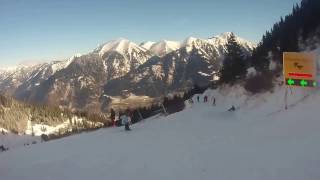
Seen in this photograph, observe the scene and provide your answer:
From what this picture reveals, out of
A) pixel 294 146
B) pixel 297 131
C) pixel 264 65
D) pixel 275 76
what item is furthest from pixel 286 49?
pixel 294 146

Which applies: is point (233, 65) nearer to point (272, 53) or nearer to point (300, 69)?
point (272, 53)

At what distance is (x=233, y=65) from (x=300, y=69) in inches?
2096

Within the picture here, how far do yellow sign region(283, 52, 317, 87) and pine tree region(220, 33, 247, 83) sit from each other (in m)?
45.2

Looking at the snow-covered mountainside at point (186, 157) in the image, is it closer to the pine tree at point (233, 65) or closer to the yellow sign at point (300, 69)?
the yellow sign at point (300, 69)

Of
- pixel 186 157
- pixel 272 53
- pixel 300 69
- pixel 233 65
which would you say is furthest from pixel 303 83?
pixel 233 65

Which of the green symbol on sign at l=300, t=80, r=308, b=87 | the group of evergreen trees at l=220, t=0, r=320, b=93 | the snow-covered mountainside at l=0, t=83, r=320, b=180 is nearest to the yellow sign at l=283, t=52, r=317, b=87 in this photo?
the green symbol on sign at l=300, t=80, r=308, b=87

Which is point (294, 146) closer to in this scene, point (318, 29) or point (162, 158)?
point (162, 158)

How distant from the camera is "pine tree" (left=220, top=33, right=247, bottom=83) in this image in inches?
3642

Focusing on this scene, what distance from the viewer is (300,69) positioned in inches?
1702

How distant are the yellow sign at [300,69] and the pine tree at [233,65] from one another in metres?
45.2

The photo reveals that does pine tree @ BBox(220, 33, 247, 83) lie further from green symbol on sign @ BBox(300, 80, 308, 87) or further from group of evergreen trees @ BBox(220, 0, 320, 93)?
green symbol on sign @ BBox(300, 80, 308, 87)

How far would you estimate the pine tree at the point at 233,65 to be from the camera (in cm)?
9250

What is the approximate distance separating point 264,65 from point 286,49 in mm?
5146

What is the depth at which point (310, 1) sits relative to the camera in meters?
106
